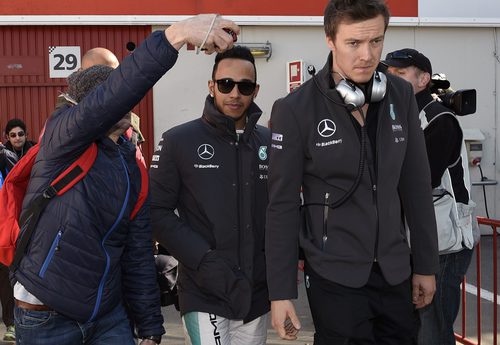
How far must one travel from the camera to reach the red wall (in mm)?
13195

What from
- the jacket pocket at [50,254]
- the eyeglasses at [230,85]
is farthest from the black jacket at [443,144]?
the jacket pocket at [50,254]

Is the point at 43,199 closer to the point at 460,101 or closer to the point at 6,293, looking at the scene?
the point at 460,101

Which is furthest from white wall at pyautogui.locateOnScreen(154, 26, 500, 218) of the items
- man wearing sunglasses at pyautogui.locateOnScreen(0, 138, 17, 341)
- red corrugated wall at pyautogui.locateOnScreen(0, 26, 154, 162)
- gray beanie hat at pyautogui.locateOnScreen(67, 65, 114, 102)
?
gray beanie hat at pyautogui.locateOnScreen(67, 65, 114, 102)

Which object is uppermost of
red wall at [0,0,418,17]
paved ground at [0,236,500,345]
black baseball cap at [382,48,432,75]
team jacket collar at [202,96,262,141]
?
red wall at [0,0,418,17]

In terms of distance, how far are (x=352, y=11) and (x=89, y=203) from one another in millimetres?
1334

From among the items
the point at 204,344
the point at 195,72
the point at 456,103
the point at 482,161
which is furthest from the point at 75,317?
the point at 482,161

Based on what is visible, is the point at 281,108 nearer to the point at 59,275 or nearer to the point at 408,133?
the point at 408,133

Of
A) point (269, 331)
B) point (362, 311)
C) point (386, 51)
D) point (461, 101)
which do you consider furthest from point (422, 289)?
point (386, 51)

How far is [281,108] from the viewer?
3.06 meters

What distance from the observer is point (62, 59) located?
13.3 m

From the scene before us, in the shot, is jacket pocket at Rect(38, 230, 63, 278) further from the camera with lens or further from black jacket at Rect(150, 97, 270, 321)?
the camera with lens

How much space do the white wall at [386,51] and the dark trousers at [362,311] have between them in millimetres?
10453

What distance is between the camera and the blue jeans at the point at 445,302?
14.4ft

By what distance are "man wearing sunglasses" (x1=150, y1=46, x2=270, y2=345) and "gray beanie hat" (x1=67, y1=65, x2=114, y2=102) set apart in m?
0.83
